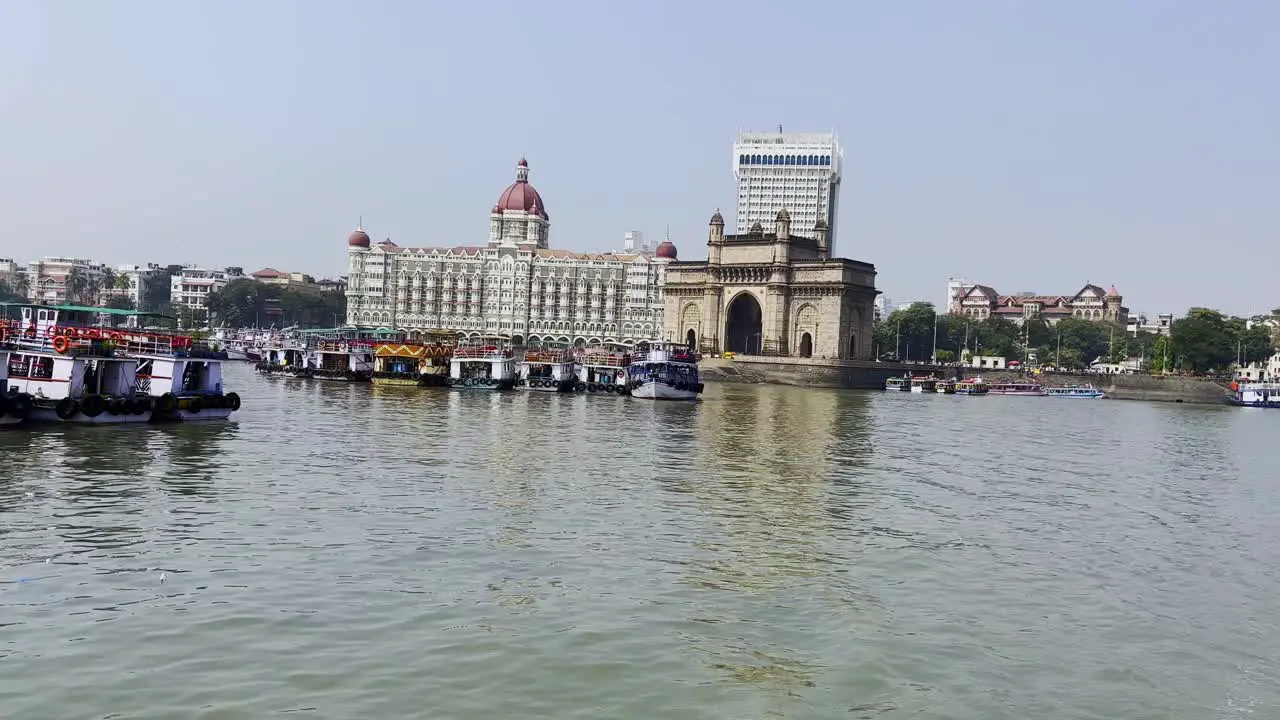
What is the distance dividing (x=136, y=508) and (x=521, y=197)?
131626 mm

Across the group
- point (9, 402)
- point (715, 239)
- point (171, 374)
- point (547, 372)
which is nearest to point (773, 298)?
point (715, 239)

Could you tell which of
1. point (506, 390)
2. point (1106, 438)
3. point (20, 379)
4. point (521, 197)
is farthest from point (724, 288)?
point (20, 379)

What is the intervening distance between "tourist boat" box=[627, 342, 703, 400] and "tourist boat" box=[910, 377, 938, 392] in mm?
44045

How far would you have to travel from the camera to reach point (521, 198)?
5920 inches

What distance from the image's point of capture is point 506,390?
6806 centimetres

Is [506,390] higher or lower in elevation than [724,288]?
lower

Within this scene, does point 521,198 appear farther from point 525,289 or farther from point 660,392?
point 660,392

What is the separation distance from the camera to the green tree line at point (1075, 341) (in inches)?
Answer: 4688

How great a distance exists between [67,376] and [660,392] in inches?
1383

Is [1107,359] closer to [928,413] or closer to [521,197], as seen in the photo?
[521,197]

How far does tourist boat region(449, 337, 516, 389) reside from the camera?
67938 millimetres

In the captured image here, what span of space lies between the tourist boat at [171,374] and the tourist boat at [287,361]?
36045 mm

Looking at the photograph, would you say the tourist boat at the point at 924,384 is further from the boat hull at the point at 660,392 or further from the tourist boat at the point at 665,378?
the boat hull at the point at 660,392

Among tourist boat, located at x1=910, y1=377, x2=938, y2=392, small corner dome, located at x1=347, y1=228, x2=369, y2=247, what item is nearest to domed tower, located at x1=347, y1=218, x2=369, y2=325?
small corner dome, located at x1=347, y1=228, x2=369, y2=247
